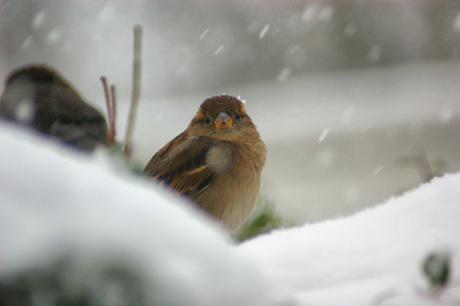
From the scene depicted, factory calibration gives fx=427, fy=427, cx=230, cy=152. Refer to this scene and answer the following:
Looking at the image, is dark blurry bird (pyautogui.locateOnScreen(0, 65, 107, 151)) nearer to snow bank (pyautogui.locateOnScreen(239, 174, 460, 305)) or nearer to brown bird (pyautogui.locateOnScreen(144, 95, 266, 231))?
brown bird (pyautogui.locateOnScreen(144, 95, 266, 231))

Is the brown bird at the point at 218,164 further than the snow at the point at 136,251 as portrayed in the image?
Yes

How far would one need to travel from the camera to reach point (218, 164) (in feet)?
3.75

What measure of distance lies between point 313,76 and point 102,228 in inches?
147

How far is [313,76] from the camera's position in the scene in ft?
12.6

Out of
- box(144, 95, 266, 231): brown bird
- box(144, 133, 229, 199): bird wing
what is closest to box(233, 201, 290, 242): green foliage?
box(144, 95, 266, 231): brown bird

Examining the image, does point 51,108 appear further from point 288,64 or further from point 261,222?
point 288,64

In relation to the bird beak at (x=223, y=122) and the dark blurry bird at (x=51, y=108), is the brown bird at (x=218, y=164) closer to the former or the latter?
the bird beak at (x=223, y=122)

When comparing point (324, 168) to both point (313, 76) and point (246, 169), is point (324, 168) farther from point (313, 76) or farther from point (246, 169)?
point (246, 169)

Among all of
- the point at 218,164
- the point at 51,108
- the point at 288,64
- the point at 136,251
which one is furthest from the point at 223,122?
the point at 288,64

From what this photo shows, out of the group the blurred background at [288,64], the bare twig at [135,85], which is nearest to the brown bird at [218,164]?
the bare twig at [135,85]

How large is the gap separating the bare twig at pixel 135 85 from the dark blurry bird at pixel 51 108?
273 mm

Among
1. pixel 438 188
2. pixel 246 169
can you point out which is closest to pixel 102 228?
pixel 438 188

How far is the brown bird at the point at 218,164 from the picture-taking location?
1.10 meters

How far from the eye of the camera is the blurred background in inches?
115
